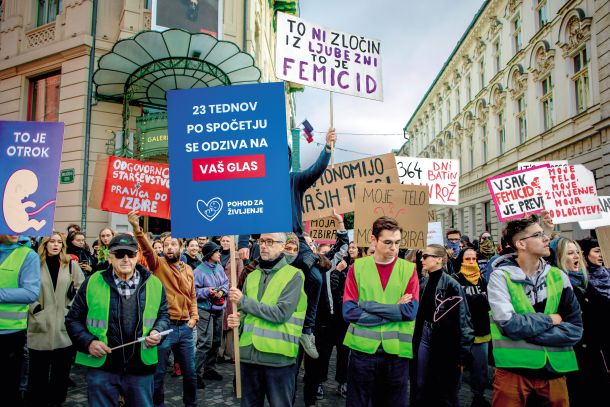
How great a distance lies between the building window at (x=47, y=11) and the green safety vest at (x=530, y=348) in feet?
53.2

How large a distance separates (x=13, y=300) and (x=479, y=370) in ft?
15.7

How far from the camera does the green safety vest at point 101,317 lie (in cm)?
326

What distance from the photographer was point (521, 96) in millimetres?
23391

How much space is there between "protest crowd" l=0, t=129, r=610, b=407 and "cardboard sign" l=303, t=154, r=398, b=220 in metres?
1.09

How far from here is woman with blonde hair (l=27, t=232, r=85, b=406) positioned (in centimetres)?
494

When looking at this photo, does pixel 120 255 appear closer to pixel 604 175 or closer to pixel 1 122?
pixel 1 122

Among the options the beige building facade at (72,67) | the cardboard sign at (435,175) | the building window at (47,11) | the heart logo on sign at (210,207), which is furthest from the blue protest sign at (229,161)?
the building window at (47,11)

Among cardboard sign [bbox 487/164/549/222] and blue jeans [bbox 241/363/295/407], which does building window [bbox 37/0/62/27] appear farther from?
blue jeans [bbox 241/363/295/407]

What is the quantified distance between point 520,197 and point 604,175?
27.6 feet

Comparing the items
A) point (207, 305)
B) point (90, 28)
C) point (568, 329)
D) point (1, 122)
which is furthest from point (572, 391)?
point (90, 28)

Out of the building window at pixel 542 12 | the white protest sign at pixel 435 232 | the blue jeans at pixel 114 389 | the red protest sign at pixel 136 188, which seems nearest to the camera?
the blue jeans at pixel 114 389

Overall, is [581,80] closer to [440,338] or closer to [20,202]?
[440,338]

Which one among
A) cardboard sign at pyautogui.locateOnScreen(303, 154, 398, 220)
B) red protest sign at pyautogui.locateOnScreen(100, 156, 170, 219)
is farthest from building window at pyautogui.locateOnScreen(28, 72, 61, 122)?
cardboard sign at pyautogui.locateOnScreen(303, 154, 398, 220)

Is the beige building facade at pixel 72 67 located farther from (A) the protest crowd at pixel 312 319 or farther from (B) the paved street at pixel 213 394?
(A) the protest crowd at pixel 312 319
